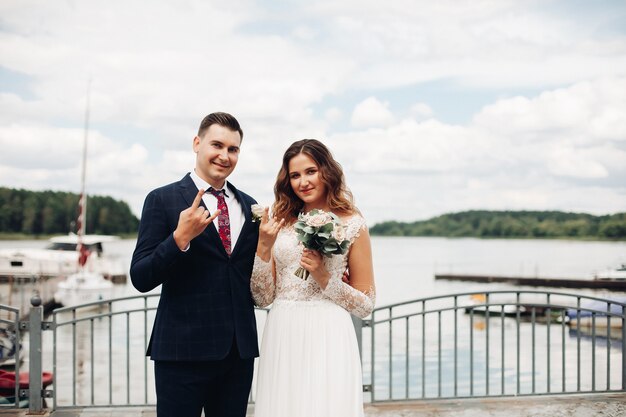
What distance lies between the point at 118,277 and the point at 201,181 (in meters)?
40.5

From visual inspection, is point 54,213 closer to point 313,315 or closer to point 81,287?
point 81,287

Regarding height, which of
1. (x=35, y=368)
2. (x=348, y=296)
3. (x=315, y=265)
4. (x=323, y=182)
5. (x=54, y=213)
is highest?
(x=54, y=213)

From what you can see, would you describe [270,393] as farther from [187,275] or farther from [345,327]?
[187,275]

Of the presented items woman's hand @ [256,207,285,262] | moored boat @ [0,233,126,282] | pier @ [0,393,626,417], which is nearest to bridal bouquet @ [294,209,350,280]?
woman's hand @ [256,207,285,262]

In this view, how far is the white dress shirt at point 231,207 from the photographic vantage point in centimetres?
309

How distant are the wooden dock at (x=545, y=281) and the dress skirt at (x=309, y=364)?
36.9 metres

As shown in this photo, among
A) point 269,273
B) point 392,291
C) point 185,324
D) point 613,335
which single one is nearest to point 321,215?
point 269,273

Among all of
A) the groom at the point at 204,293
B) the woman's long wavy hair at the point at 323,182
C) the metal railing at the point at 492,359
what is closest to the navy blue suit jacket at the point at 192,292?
the groom at the point at 204,293

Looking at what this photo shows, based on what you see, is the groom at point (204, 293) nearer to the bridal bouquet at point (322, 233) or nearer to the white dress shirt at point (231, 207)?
the white dress shirt at point (231, 207)

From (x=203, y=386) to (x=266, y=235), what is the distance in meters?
0.78

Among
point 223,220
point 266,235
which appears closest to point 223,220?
point 223,220

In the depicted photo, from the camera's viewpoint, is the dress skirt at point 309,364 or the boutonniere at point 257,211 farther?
the dress skirt at point 309,364

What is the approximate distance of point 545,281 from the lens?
145 feet

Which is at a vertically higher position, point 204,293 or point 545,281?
point 204,293
